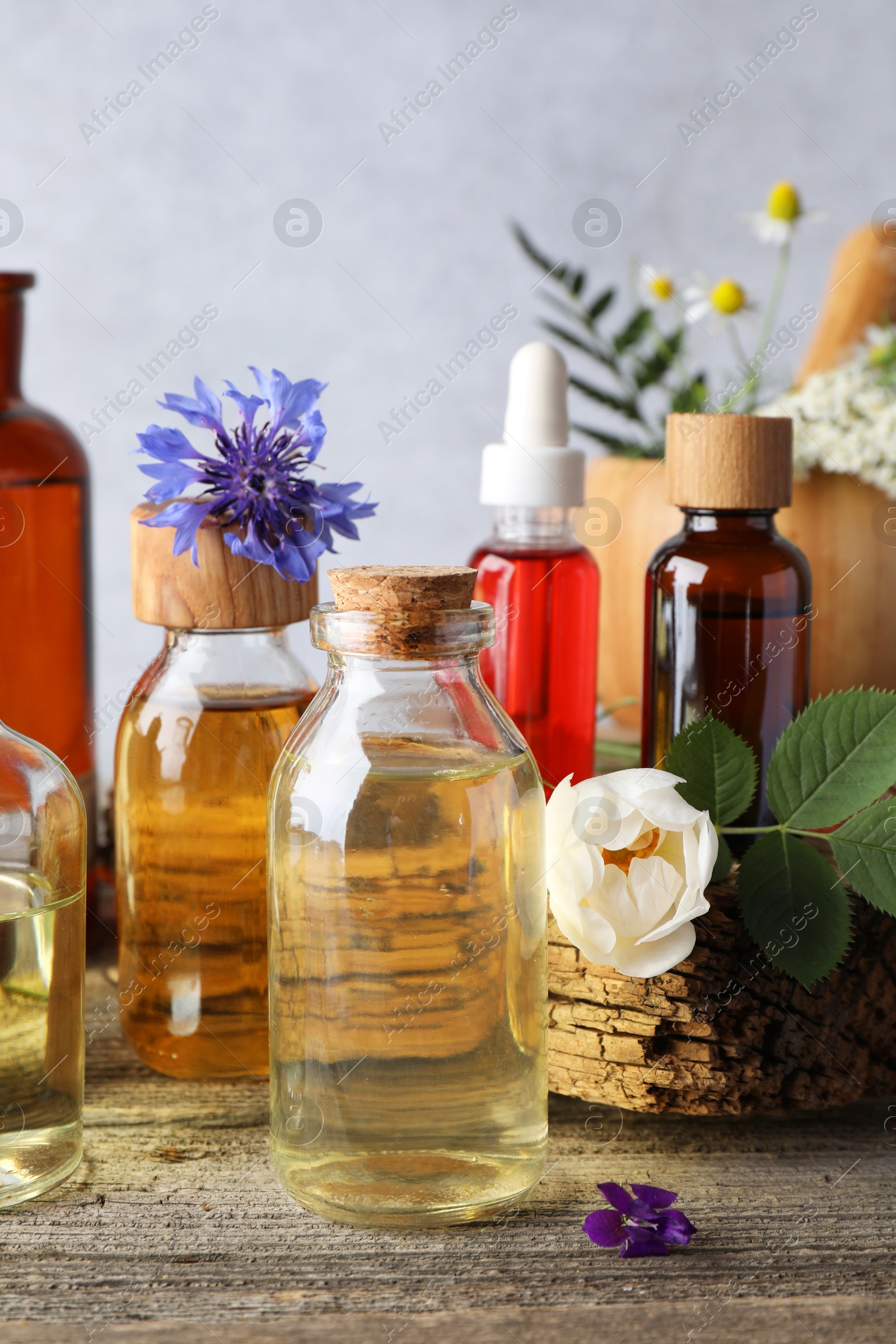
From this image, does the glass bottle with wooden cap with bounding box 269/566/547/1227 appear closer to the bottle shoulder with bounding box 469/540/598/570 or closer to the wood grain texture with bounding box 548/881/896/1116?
the wood grain texture with bounding box 548/881/896/1116

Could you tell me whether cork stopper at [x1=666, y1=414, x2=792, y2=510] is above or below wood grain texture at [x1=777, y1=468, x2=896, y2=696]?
above

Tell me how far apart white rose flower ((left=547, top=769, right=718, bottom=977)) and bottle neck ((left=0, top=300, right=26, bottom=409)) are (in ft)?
1.27

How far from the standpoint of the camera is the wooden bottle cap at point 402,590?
423 mm

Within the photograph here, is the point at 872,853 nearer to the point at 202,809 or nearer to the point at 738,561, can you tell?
the point at 738,561

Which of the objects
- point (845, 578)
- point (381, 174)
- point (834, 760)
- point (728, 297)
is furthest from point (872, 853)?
point (381, 174)

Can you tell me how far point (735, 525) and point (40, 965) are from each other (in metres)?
0.35

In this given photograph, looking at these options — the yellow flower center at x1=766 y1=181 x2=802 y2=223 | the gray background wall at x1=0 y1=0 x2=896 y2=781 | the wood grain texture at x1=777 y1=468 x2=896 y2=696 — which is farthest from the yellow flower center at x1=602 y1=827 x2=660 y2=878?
the gray background wall at x1=0 y1=0 x2=896 y2=781

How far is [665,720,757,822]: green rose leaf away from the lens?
495 millimetres

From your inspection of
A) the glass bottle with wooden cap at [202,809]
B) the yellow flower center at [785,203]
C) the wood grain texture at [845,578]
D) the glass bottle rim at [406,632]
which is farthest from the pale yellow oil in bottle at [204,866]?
the yellow flower center at [785,203]

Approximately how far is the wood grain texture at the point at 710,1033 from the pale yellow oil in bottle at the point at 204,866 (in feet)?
0.44

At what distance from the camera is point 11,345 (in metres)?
0.65

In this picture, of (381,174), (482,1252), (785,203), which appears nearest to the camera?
(482,1252)

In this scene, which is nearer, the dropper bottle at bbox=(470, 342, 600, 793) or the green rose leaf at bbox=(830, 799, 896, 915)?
the green rose leaf at bbox=(830, 799, 896, 915)

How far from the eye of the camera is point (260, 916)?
534 mm
